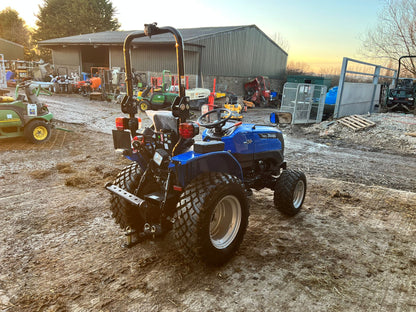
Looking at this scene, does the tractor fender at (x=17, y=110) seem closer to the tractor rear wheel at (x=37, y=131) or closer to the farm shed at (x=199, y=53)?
the tractor rear wheel at (x=37, y=131)

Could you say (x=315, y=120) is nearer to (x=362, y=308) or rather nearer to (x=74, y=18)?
(x=362, y=308)

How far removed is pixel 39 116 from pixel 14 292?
5.77 metres

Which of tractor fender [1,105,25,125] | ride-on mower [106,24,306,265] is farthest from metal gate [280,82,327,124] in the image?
ride-on mower [106,24,306,265]

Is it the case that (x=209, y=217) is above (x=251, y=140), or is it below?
below

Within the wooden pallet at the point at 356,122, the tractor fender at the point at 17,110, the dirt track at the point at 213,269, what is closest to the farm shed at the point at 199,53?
the wooden pallet at the point at 356,122

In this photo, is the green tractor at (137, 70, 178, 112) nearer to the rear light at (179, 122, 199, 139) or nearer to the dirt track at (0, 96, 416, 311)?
the dirt track at (0, 96, 416, 311)

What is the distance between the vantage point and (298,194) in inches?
159

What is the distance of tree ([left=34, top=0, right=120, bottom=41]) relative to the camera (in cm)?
3534

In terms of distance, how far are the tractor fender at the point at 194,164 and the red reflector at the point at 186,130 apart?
211 millimetres

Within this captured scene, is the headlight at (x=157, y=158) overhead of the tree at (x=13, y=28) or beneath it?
beneath

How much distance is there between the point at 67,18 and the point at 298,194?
132 feet

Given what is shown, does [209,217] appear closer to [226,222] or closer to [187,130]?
[226,222]

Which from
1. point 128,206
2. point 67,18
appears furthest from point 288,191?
point 67,18

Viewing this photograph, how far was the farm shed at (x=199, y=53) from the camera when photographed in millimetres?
18500
